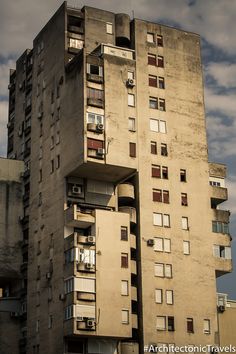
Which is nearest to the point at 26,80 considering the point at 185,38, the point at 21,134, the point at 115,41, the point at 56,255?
the point at 21,134

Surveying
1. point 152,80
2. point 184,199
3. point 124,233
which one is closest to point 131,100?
point 152,80

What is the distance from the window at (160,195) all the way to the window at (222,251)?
22.6 ft

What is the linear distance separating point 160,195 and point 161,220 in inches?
96.3

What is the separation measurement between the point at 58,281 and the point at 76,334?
6.32m

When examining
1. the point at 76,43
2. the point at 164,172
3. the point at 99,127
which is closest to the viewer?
the point at 99,127

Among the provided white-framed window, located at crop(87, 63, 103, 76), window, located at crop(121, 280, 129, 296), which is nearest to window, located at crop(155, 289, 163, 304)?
window, located at crop(121, 280, 129, 296)

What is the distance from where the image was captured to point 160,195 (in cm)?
6875

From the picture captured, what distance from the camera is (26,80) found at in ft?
267

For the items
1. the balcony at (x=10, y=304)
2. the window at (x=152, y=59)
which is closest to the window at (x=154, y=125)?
the window at (x=152, y=59)

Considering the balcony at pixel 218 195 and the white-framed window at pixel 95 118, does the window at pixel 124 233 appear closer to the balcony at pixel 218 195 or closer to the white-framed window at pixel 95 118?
the white-framed window at pixel 95 118

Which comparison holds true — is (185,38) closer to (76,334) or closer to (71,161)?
(71,161)

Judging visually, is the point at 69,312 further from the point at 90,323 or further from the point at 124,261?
the point at 124,261

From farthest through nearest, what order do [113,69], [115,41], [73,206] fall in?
1. [115,41]
2. [113,69]
3. [73,206]

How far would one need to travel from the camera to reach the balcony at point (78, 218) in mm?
63844
